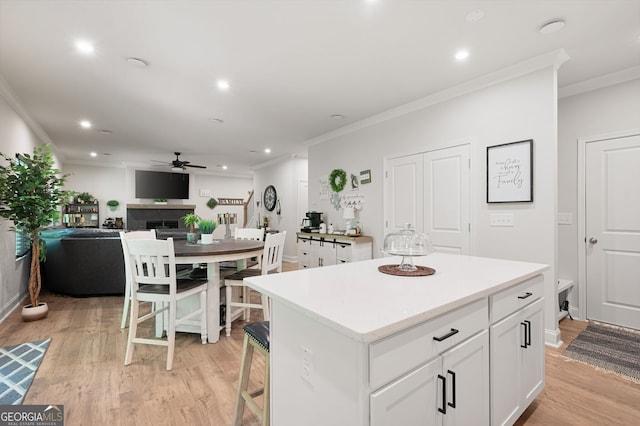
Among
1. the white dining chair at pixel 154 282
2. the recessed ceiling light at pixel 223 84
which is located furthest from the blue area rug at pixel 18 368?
the recessed ceiling light at pixel 223 84

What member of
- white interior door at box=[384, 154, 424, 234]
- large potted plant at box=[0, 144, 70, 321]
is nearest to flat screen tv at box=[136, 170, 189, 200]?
large potted plant at box=[0, 144, 70, 321]

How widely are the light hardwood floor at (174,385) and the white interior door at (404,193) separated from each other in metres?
1.83

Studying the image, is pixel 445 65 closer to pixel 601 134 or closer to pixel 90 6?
pixel 601 134

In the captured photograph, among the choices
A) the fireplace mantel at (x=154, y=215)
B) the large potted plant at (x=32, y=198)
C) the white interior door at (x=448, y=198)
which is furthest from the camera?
the fireplace mantel at (x=154, y=215)

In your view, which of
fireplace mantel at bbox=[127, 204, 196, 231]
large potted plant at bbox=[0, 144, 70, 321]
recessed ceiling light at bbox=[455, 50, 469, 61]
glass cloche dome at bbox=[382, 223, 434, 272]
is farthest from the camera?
fireplace mantel at bbox=[127, 204, 196, 231]

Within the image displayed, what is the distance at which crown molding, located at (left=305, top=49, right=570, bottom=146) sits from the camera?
249 centimetres

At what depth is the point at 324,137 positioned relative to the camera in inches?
196

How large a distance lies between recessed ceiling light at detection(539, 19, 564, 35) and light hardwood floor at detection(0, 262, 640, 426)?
2.51m

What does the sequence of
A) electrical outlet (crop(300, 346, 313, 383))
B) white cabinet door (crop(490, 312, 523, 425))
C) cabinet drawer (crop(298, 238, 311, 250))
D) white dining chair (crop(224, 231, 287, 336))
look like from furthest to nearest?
cabinet drawer (crop(298, 238, 311, 250))
white dining chair (crop(224, 231, 287, 336))
white cabinet door (crop(490, 312, 523, 425))
electrical outlet (crop(300, 346, 313, 383))

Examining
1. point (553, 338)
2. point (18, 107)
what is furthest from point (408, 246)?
point (18, 107)

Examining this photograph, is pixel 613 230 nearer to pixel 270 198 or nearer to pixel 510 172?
pixel 510 172

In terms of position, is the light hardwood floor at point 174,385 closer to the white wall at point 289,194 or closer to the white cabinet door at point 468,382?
the white cabinet door at point 468,382

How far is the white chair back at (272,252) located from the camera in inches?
108

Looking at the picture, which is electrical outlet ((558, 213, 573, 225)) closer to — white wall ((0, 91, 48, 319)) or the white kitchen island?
the white kitchen island
